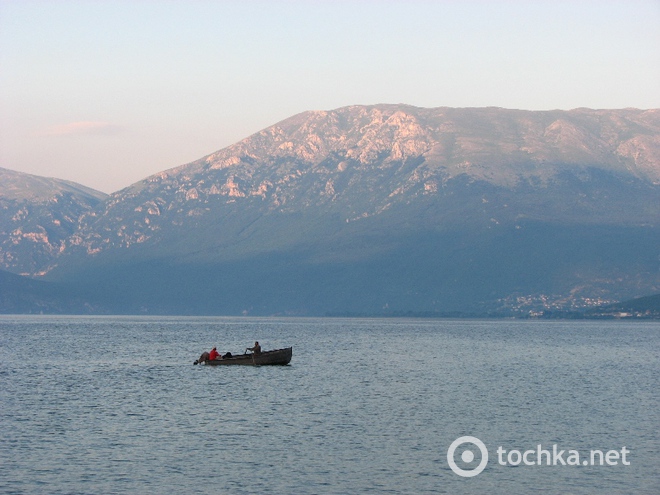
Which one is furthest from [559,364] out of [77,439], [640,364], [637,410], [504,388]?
[77,439]

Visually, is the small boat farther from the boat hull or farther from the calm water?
the calm water

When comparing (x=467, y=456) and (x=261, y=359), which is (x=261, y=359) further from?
(x=467, y=456)

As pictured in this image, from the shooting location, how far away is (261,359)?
124 m

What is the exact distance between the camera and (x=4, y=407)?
78812 mm

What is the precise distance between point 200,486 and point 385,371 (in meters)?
66.7

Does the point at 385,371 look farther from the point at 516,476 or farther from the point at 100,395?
the point at 516,476

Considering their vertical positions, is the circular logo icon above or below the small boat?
below
